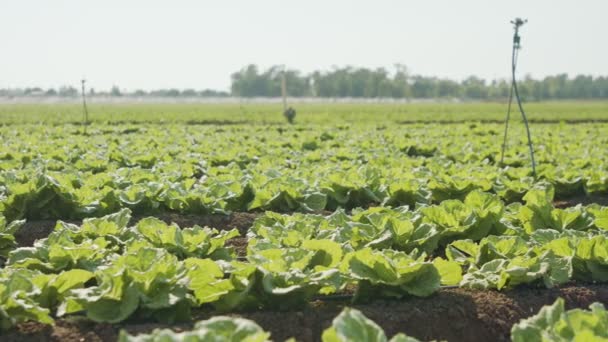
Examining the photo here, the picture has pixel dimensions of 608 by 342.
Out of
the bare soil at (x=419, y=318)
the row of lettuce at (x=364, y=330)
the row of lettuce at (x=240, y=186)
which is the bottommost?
the bare soil at (x=419, y=318)

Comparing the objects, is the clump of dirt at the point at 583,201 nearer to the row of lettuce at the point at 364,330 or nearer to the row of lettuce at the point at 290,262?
the row of lettuce at the point at 290,262

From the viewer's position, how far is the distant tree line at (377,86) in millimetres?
139250

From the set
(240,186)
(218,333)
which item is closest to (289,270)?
(218,333)

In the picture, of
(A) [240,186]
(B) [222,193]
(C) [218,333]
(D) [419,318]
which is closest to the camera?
(C) [218,333]

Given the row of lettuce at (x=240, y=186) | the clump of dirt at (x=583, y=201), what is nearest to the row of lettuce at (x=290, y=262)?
the row of lettuce at (x=240, y=186)

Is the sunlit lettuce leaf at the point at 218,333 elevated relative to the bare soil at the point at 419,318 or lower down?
elevated

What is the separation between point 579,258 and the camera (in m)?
4.32

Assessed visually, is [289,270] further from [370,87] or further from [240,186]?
[370,87]

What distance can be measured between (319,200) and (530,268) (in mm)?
3307

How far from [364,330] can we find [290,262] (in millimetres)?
1407

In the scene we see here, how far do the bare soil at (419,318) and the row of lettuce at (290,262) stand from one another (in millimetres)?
76

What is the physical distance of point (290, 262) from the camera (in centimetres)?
377

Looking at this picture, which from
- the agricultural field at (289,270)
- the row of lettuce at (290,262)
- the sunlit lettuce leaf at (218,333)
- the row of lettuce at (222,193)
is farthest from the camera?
the row of lettuce at (222,193)

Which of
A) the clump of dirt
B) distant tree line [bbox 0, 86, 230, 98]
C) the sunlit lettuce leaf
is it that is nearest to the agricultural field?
the sunlit lettuce leaf
